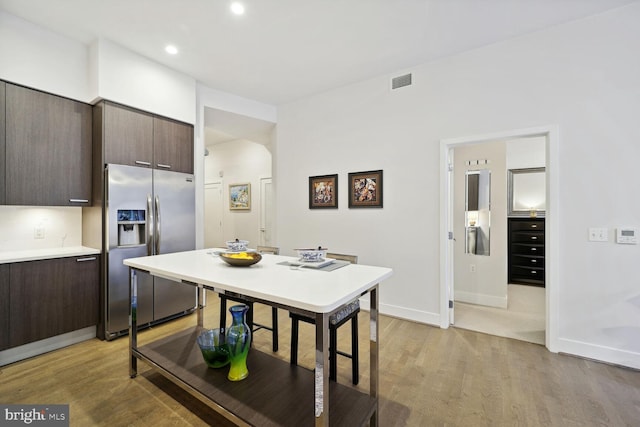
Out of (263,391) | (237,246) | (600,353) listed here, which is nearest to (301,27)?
(237,246)

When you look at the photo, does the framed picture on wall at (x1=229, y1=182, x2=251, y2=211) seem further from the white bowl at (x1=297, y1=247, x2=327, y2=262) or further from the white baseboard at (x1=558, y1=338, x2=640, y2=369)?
the white baseboard at (x1=558, y1=338, x2=640, y2=369)

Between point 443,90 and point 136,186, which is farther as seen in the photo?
point 443,90

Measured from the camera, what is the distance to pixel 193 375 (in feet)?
5.73

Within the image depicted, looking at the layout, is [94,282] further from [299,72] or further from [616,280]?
[616,280]

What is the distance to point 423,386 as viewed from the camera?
79.0 inches

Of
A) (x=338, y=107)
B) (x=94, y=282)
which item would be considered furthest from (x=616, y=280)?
(x=94, y=282)

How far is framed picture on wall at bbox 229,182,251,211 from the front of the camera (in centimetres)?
616

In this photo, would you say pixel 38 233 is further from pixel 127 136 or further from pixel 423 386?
pixel 423 386

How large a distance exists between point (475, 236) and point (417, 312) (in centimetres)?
156

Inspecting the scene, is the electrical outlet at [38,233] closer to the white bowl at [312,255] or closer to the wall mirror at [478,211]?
the white bowl at [312,255]

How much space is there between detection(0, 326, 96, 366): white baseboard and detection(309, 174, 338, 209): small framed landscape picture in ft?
9.57

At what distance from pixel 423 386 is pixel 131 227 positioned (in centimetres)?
311

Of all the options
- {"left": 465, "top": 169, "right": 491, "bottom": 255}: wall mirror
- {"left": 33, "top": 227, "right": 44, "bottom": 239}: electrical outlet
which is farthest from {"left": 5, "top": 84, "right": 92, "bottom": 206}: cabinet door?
{"left": 465, "top": 169, "right": 491, "bottom": 255}: wall mirror

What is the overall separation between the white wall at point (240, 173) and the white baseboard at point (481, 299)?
4.01 metres
